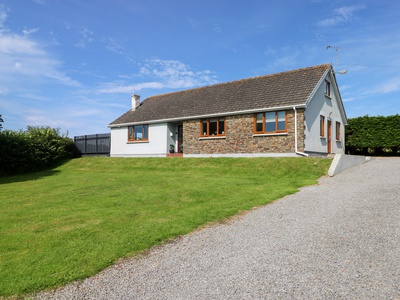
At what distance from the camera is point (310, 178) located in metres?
12.6

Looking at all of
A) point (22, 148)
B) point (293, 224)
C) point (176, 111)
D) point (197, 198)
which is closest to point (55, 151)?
point (22, 148)

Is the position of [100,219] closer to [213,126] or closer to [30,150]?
[213,126]

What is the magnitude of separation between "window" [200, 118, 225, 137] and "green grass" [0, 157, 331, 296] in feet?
26.1

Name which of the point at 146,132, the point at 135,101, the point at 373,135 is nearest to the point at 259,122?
the point at 146,132

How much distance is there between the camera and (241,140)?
19688mm

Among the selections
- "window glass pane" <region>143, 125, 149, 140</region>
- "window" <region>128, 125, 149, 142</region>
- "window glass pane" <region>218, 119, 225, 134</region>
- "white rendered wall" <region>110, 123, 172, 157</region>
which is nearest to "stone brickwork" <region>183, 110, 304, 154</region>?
"window glass pane" <region>218, 119, 225, 134</region>

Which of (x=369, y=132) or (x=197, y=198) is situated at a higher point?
(x=369, y=132)

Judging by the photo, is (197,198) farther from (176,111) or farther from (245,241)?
(176,111)

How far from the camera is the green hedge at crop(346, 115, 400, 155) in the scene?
2216 cm

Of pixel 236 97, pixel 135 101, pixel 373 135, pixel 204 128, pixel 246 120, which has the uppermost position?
pixel 135 101

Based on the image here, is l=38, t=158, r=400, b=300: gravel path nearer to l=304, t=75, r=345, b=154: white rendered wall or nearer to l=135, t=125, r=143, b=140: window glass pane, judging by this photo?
l=304, t=75, r=345, b=154: white rendered wall

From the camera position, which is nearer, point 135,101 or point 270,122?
point 270,122

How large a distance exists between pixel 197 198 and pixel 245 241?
3.62 m

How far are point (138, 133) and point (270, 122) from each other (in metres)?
12.8
